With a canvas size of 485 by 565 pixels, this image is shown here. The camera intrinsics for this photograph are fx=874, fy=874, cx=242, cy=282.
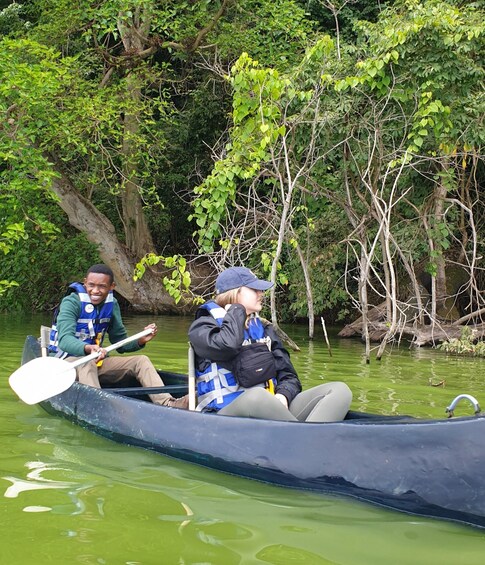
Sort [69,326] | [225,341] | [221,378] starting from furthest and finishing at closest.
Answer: [69,326], [221,378], [225,341]

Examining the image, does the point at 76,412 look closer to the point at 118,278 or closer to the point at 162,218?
the point at 118,278

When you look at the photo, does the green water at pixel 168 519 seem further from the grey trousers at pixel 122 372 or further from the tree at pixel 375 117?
the tree at pixel 375 117

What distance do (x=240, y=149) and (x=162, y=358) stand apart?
264cm

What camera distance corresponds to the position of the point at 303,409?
14.9 ft

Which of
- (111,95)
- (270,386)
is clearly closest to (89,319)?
(270,386)

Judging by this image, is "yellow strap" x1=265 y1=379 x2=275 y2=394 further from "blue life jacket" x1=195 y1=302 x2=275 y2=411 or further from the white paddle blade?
the white paddle blade

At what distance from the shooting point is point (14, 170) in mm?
11828

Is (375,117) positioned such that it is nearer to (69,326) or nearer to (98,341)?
(98,341)

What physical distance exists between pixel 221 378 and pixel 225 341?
33 centimetres

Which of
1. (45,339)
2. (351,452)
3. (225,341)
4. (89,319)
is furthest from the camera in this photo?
(45,339)

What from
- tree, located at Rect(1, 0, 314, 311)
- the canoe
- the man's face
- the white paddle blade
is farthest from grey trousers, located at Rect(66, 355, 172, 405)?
tree, located at Rect(1, 0, 314, 311)

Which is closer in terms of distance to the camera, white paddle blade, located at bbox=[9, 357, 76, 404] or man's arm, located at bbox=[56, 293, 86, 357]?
white paddle blade, located at bbox=[9, 357, 76, 404]

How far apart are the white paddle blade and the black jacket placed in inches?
46.0

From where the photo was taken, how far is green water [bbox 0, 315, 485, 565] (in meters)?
3.05
